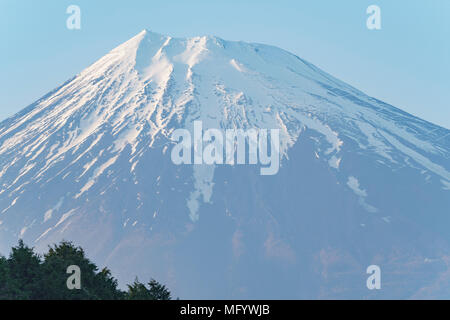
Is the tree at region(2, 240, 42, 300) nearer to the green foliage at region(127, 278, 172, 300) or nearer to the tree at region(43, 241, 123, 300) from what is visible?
the tree at region(43, 241, 123, 300)

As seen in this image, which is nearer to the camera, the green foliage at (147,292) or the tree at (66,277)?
the tree at (66,277)

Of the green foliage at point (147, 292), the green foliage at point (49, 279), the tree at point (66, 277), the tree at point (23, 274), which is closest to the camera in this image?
the tree at point (23, 274)

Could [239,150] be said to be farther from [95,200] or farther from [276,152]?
[95,200]

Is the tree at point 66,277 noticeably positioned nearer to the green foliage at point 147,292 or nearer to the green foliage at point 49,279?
the green foliage at point 49,279

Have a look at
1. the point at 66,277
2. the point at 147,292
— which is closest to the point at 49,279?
the point at 66,277

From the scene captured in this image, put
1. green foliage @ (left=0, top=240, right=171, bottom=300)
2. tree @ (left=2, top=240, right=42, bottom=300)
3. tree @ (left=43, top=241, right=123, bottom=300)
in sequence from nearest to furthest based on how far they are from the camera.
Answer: tree @ (left=2, top=240, right=42, bottom=300) < green foliage @ (left=0, top=240, right=171, bottom=300) < tree @ (left=43, top=241, right=123, bottom=300)

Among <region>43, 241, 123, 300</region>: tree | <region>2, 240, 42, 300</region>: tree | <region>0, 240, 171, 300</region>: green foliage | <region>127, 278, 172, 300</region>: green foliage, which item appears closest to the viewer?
<region>2, 240, 42, 300</region>: tree

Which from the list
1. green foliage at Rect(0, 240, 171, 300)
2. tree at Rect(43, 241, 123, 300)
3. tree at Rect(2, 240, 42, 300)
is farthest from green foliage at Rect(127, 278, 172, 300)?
tree at Rect(2, 240, 42, 300)

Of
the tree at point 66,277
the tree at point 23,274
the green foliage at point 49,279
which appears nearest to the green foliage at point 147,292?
the green foliage at point 49,279
